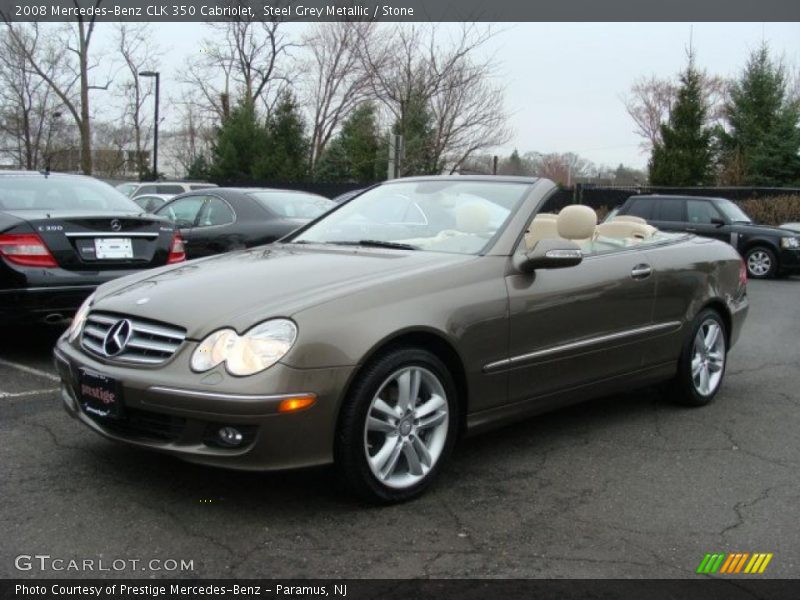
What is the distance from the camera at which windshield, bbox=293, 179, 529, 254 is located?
14.1 feet

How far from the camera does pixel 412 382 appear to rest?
3.54m

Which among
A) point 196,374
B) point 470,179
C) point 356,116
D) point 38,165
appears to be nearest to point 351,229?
point 470,179

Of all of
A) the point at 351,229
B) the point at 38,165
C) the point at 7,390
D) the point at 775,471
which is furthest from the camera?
the point at 38,165

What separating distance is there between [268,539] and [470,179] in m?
2.54

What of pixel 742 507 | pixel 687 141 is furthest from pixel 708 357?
pixel 687 141

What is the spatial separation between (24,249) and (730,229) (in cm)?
1338

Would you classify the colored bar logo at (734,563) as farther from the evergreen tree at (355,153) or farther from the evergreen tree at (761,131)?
the evergreen tree at (761,131)

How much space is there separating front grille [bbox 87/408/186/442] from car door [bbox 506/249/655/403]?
1630mm

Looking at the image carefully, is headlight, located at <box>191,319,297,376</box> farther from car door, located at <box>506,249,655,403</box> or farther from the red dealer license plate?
car door, located at <box>506,249,655,403</box>

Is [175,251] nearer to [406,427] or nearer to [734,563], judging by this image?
[406,427]

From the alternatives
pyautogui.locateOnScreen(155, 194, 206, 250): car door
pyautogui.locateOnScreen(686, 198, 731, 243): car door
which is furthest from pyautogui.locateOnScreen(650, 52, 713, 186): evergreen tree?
pyautogui.locateOnScreen(155, 194, 206, 250): car door

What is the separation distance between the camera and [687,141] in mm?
30188

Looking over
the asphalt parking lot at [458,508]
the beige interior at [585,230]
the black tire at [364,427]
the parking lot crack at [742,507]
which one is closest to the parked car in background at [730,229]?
the beige interior at [585,230]
